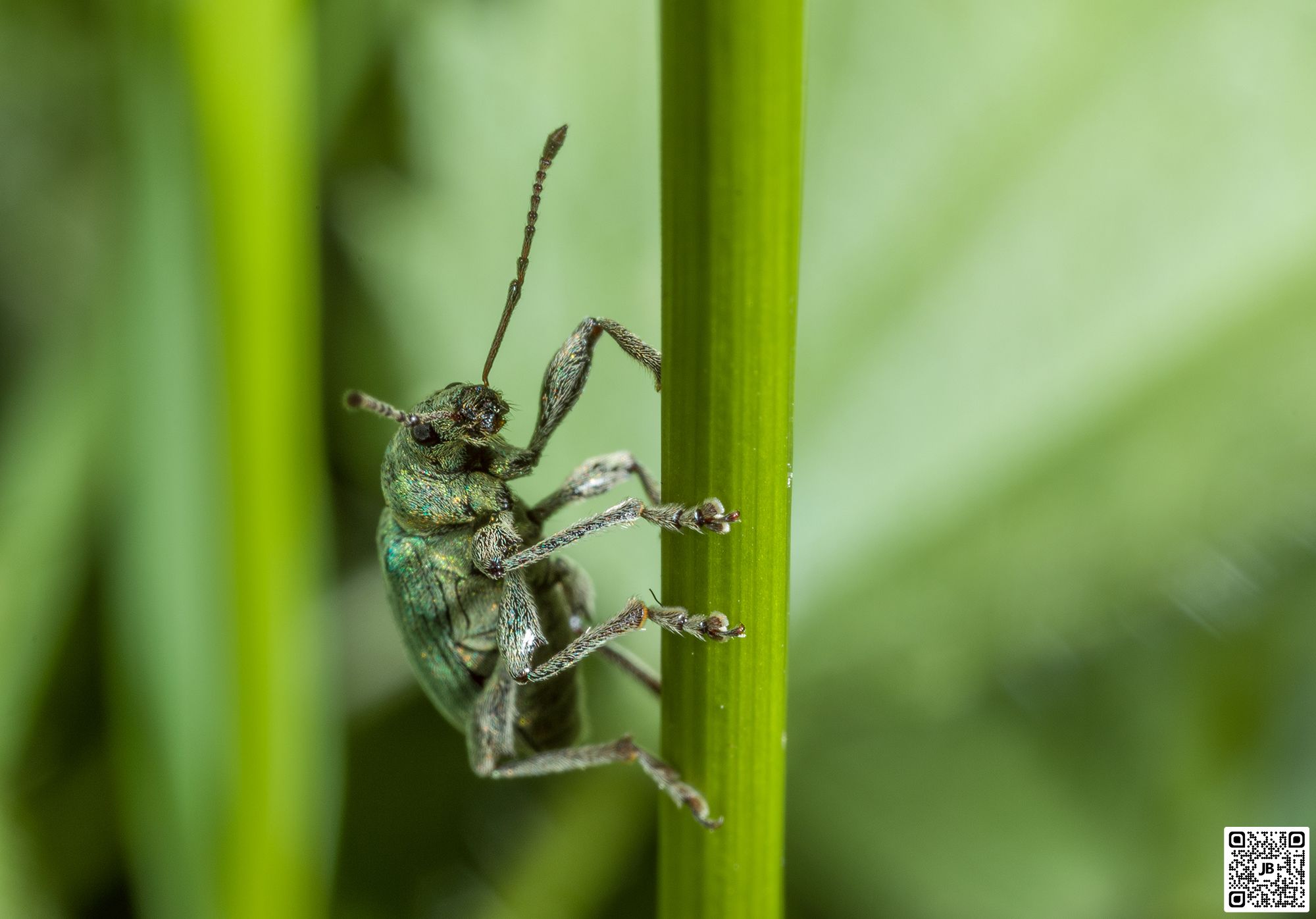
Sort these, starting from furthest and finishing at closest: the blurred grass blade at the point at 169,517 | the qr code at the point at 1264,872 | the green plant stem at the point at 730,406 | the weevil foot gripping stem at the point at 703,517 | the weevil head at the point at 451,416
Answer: the qr code at the point at 1264,872 < the blurred grass blade at the point at 169,517 < the weevil head at the point at 451,416 < the weevil foot gripping stem at the point at 703,517 < the green plant stem at the point at 730,406

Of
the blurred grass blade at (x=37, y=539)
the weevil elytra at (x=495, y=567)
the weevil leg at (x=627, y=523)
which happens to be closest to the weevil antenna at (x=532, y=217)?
the weevil elytra at (x=495, y=567)

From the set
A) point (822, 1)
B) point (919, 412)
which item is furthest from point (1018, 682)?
point (822, 1)

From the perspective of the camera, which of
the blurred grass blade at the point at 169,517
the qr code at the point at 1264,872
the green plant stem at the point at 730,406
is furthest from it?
the qr code at the point at 1264,872

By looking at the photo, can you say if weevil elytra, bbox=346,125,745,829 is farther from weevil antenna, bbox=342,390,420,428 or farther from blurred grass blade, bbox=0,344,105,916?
blurred grass blade, bbox=0,344,105,916

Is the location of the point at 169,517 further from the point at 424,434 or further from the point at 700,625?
the point at 700,625

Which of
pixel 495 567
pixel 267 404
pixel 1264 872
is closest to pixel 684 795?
pixel 495 567

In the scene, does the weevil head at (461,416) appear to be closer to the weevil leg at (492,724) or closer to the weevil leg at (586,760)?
the weevil leg at (492,724)

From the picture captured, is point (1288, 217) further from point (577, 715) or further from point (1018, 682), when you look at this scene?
point (577, 715)
